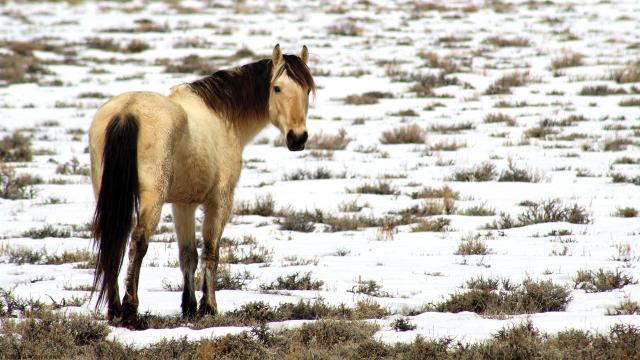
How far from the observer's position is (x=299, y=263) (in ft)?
23.7

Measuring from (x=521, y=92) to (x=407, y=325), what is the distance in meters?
13.9

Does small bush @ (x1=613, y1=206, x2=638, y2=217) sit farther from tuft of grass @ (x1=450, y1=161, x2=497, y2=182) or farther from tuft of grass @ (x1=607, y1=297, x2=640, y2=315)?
tuft of grass @ (x1=607, y1=297, x2=640, y2=315)

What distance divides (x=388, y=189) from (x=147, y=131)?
233 inches

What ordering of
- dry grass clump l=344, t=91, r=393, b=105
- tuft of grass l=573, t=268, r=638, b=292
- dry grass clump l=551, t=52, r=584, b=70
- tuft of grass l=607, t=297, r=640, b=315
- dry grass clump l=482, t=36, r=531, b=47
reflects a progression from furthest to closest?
1. dry grass clump l=482, t=36, r=531, b=47
2. dry grass clump l=551, t=52, r=584, b=70
3. dry grass clump l=344, t=91, r=393, b=105
4. tuft of grass l=573, t=268, r=638, b=292
5. tuft of grass l=607, t=297, r=640, b=315

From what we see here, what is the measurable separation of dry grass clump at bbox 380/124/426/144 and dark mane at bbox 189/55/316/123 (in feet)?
27.0

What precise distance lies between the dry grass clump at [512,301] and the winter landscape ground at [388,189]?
0.02m

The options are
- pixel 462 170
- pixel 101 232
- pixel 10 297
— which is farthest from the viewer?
pixel 462 170

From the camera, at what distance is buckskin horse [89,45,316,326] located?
4840 mm

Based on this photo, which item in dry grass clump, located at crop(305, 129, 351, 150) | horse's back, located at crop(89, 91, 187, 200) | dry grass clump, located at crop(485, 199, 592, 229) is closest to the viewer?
horse's back, located at crop(89, 91, 187, 200)

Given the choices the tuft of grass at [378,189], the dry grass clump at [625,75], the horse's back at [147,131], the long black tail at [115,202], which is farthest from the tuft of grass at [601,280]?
the dry grass clump at [625,75]

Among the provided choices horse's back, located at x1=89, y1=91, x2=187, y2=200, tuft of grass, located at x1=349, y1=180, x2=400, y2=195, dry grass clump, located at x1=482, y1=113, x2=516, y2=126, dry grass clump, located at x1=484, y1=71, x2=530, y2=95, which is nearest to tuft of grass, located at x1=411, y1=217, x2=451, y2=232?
tuft of grass, located at x1=349, y1=180, x2=400, y2=195

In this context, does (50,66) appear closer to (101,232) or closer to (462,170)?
(462,170)

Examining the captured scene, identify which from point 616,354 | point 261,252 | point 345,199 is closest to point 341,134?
point 345,199

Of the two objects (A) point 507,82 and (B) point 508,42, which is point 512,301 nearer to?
(A) point 507,82
